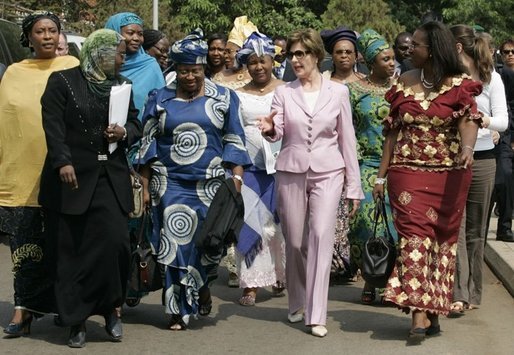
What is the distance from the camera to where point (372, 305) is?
391 inches

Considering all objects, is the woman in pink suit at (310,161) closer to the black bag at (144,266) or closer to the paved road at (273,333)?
the paved road at (273,333)

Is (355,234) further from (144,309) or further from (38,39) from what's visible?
(38,39)

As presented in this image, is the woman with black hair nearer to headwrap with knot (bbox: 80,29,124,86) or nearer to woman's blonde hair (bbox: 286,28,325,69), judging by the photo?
headwrap with knot (bbox: 80,29,124,86)

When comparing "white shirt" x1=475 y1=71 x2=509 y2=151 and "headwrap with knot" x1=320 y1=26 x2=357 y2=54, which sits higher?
"headwrap with knot" x1=320 y1=26 x2=357 y2=54

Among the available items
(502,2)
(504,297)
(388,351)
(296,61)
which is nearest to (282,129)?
(296,61)

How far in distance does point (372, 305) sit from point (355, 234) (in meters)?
0.77

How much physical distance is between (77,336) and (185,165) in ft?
4.49

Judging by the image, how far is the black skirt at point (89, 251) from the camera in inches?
322

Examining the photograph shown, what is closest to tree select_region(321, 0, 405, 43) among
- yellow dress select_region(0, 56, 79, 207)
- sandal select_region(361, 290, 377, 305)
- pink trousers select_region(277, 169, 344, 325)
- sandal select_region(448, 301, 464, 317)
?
sandal select_region(361, 290, 377, 305)

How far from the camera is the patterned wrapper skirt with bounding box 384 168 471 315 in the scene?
8.33m

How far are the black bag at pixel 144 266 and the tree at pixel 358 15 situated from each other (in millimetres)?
35655

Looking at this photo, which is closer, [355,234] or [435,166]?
[435,166]

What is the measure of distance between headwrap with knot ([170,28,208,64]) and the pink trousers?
0.99 meters

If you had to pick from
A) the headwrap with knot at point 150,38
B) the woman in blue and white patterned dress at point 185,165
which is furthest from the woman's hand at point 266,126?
the headwrap with knot at point 150,38
